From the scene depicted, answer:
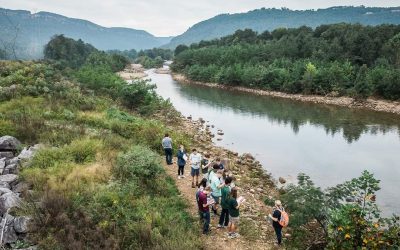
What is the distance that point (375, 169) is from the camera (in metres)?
23.7

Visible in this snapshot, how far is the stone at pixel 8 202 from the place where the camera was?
12016mm

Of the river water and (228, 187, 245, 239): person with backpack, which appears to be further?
the river water

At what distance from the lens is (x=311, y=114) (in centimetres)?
4209

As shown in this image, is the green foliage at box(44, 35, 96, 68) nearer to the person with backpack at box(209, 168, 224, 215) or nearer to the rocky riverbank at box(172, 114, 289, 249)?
the rocky riverbank at box(172, 114, 289, 249)

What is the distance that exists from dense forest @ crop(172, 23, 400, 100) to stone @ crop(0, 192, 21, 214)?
43810 mm

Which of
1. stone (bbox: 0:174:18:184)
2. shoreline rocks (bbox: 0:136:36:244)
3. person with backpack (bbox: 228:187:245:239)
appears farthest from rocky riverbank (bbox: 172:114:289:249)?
stone (bbox: 0:174:18:184)

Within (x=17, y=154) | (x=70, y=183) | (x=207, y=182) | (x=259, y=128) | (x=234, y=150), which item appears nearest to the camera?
(x=70, y=183)

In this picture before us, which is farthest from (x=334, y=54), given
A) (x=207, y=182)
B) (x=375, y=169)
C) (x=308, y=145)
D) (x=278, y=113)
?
(x=207, y=182)

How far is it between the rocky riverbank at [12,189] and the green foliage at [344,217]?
8774 millimetres

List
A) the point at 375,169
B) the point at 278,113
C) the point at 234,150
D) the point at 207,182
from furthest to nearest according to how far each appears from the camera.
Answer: the point at 278,113
the point at 234,150
the point at 375,169
the point at 207,182

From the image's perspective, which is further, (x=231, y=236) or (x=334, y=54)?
(x=334, y=54)

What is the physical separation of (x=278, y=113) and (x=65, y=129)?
28494 millimetres

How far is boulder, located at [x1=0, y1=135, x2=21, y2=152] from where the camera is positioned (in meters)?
17.0

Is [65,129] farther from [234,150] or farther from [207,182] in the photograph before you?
[234,150]
